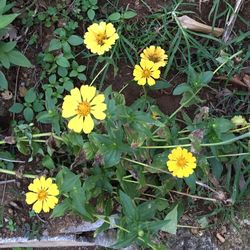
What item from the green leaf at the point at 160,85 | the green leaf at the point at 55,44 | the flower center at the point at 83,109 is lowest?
the green leaf at the point at 160,85

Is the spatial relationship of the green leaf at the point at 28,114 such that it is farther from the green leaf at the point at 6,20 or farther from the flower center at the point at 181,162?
the flower center at the point at 181,162

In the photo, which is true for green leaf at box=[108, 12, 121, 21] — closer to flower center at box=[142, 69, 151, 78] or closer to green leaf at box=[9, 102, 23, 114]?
flower center at box=[142, 69, 151, 78]

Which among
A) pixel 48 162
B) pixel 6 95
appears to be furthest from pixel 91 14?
pixel 48 162

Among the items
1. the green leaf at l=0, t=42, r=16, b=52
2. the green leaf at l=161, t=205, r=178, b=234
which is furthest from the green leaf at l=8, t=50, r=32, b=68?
the green leaf at l=161, t=205, r=178, b=234

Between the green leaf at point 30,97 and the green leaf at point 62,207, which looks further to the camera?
the green leaf at point 30,97

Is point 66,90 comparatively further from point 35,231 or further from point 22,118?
point 35,231

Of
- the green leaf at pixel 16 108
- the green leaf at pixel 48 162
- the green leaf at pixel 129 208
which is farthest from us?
the green leaf at pixel 16 108

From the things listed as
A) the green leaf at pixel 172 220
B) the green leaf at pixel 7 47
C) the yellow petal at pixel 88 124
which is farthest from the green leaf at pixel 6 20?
the green leaf at pixel 172 220

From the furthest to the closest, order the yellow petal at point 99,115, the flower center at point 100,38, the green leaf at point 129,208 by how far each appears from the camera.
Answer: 1. the flower center at point 100,38
2. the green leaf at point 129,208
3. the yellow petal at point 99,115

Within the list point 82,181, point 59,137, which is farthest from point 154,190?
point 59,137
